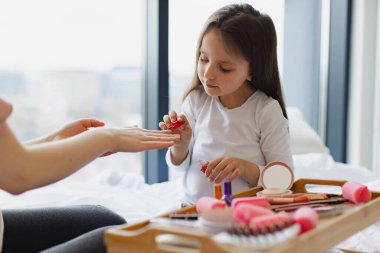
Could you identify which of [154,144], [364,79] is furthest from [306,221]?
[364,79]

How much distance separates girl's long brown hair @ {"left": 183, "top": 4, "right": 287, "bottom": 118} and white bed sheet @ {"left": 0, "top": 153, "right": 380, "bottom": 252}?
1.42 feet

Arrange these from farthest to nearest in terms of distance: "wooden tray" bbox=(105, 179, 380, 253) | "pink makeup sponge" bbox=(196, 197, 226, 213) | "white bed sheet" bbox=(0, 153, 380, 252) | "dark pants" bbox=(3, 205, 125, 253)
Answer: "white bed sheet" bbox=(0, 153, 380, 252)
"dark pants" bbox=(3, 205, 125, 253)
"pink makeup sponge" bbox=(196, 197, 226, 213)
"wooden tray" bbox=(105, 179, 380, 253)

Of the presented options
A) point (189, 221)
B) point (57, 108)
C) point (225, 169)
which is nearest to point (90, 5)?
point (57, 108)

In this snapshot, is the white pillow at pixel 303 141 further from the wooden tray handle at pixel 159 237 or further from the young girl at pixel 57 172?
the wooden tray handle at pixel 159 237

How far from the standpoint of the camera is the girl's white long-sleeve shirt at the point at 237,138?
4.79 ft

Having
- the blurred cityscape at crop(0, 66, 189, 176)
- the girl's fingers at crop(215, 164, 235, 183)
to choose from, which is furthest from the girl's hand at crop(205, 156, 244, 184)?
the blurred cityscape at crop(0, 66, 189, 176)

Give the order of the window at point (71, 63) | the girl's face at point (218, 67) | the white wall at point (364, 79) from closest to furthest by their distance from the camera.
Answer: the girl's face at point (218, 67), the window at point (71, 63), the white wall at point (364, 79)

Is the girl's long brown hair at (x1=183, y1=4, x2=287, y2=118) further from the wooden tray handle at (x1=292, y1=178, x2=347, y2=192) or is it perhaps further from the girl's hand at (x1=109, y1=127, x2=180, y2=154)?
the girl's hand at (x1=109, y1=127, x2=180, y2=154)

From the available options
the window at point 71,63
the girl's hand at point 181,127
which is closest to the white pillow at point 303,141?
the window at point 71,63

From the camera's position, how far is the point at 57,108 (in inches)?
89.3

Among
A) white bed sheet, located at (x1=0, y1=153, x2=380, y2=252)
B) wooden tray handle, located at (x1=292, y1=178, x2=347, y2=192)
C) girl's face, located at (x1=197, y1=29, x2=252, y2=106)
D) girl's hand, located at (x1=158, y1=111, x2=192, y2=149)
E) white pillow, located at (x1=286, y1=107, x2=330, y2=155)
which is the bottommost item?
white bed sheet, located at (x1=0, y1=153, x2=380, y2=252)

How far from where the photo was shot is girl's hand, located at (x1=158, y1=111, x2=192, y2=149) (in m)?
1.38

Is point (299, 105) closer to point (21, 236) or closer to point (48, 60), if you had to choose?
point (48, 60)

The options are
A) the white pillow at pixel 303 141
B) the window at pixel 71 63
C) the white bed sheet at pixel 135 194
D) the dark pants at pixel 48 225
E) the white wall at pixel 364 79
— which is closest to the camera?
the dark pants at pixel 48 225
